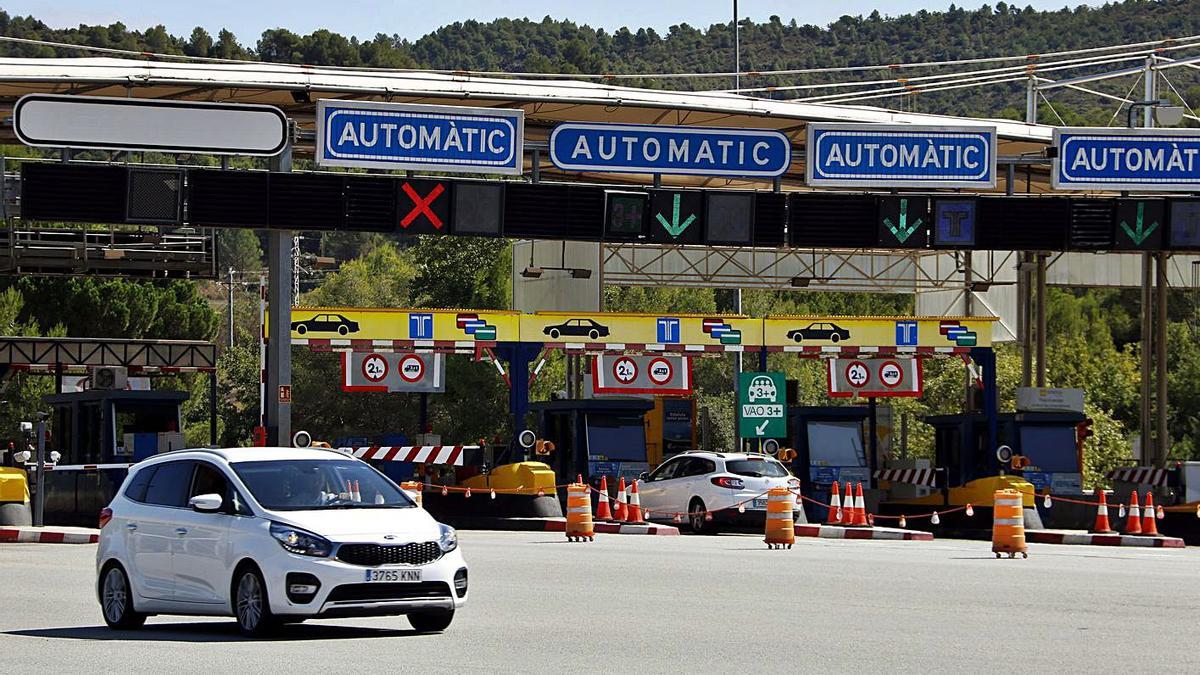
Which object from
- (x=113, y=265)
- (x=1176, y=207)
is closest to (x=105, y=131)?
(x=113, y=265)

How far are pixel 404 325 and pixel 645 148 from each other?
11.2 meters

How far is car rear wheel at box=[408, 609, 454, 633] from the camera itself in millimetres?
14367

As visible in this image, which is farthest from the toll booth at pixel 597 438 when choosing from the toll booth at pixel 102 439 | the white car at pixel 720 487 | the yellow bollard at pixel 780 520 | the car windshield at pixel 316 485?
the car windshield at pixel 316 485

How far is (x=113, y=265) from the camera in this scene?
3662cm

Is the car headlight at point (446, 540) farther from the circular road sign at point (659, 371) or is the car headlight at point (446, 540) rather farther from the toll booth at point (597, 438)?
the circular road sign at point (659, 371)

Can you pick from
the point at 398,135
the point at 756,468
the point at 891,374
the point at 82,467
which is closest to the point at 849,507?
the point at 756,468

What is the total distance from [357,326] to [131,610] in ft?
83.0

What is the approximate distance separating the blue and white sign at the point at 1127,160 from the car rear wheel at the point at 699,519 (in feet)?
27.1

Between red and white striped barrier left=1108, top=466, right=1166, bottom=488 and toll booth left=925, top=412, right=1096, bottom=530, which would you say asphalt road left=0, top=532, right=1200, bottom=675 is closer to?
toll booth left=925, top=412, right=1096, bottom=530

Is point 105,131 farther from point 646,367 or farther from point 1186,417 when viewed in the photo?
point 1186,417

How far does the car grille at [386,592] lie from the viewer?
1362 centimetres

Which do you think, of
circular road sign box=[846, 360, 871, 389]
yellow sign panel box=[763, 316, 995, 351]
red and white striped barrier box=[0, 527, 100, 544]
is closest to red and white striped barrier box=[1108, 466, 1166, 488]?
yellow sign panel box=[763, 316, 995, 351]

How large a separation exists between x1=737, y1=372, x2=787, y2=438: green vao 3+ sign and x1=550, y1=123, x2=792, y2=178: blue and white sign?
10.7 m

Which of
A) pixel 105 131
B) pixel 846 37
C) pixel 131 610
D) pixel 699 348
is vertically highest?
pixel 846 37
